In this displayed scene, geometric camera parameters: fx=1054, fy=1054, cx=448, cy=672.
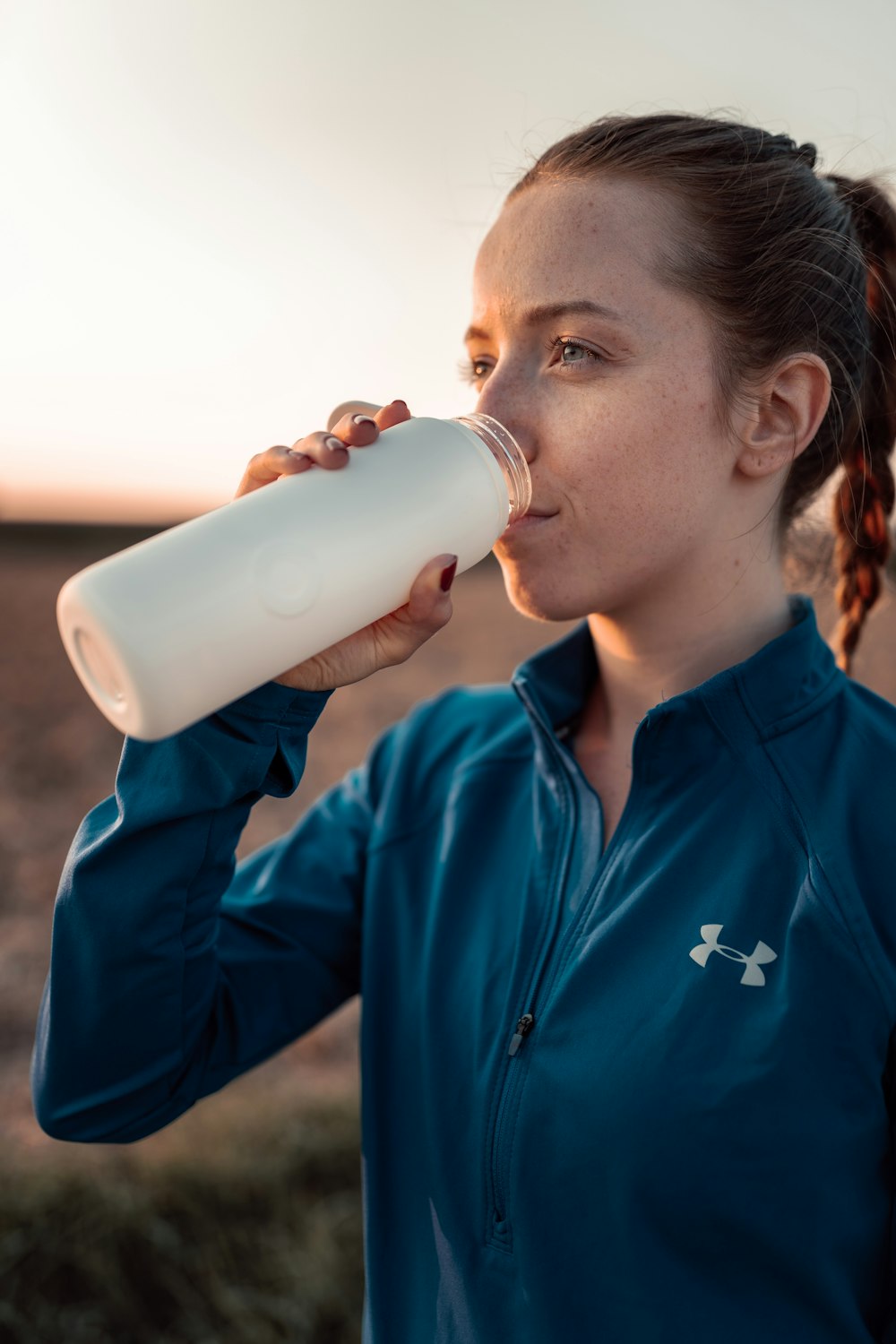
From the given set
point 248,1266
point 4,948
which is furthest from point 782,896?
point 4,948

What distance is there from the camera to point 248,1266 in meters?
2.27

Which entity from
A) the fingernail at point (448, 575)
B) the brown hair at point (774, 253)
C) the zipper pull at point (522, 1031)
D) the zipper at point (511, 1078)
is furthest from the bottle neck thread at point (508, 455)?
the zipper pull at point (522, 1031)

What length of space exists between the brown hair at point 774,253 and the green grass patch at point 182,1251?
1.84m

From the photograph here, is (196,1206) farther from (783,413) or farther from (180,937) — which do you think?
(783,413)

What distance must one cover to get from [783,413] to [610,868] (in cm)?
63

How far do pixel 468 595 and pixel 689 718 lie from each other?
27.5ft

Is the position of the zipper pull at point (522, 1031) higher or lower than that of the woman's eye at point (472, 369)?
lower

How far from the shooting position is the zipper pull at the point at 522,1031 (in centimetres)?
116

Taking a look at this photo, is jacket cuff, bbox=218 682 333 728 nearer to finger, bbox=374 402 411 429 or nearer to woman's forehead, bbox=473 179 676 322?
finger, bbox=374 402 411 429

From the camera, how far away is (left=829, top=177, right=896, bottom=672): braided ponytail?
156 centimetres

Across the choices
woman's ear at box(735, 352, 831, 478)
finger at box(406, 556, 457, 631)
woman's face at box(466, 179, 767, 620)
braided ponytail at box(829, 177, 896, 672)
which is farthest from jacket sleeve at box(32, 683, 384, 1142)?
braided ponytail at box(829, 177, 896, 672)

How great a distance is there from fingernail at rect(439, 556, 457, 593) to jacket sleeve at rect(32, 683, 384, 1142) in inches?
7.9

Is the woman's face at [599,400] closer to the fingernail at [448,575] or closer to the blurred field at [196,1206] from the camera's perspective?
the fingernail at [448,575]

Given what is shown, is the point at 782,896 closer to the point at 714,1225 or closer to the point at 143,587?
the point at 714,1225
